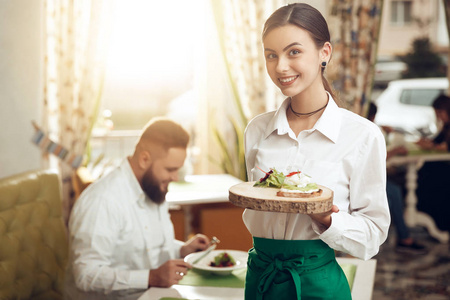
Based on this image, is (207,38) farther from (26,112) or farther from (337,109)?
(337,109)

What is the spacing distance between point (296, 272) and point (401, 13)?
14656 millimetres

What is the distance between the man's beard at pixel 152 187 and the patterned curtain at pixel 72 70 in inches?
93.4

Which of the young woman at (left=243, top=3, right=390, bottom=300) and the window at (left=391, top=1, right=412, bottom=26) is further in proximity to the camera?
the window at (left=391, top=1, right=412, bottom=26)

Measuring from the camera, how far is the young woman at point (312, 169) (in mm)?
1316

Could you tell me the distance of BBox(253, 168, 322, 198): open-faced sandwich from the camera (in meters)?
1.24

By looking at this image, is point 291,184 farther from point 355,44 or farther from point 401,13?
point 401,13

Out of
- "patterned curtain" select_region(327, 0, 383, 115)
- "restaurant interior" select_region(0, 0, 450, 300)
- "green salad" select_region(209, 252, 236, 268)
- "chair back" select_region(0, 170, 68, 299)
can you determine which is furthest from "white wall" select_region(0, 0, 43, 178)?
"patterned curtain" select_region(327, 0, 383, 115)

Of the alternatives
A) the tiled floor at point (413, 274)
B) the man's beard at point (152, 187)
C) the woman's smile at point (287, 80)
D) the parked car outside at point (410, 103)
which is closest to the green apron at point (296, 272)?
the woman's smile at point (287, 80)

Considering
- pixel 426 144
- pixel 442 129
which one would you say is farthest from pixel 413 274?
pixel 442 129

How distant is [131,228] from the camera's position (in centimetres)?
222

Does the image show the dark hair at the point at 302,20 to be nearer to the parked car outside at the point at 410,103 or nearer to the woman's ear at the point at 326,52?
the woman's ear at the point at 326,52

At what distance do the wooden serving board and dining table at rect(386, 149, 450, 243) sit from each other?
4179 millimetres

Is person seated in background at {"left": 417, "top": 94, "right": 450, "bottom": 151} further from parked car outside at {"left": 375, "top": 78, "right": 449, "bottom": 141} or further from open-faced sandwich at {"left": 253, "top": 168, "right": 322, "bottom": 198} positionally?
open-faced sandwich at {"left": 253, "top": 168, "right": 322, "bottom": 198}

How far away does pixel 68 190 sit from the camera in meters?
4.50
